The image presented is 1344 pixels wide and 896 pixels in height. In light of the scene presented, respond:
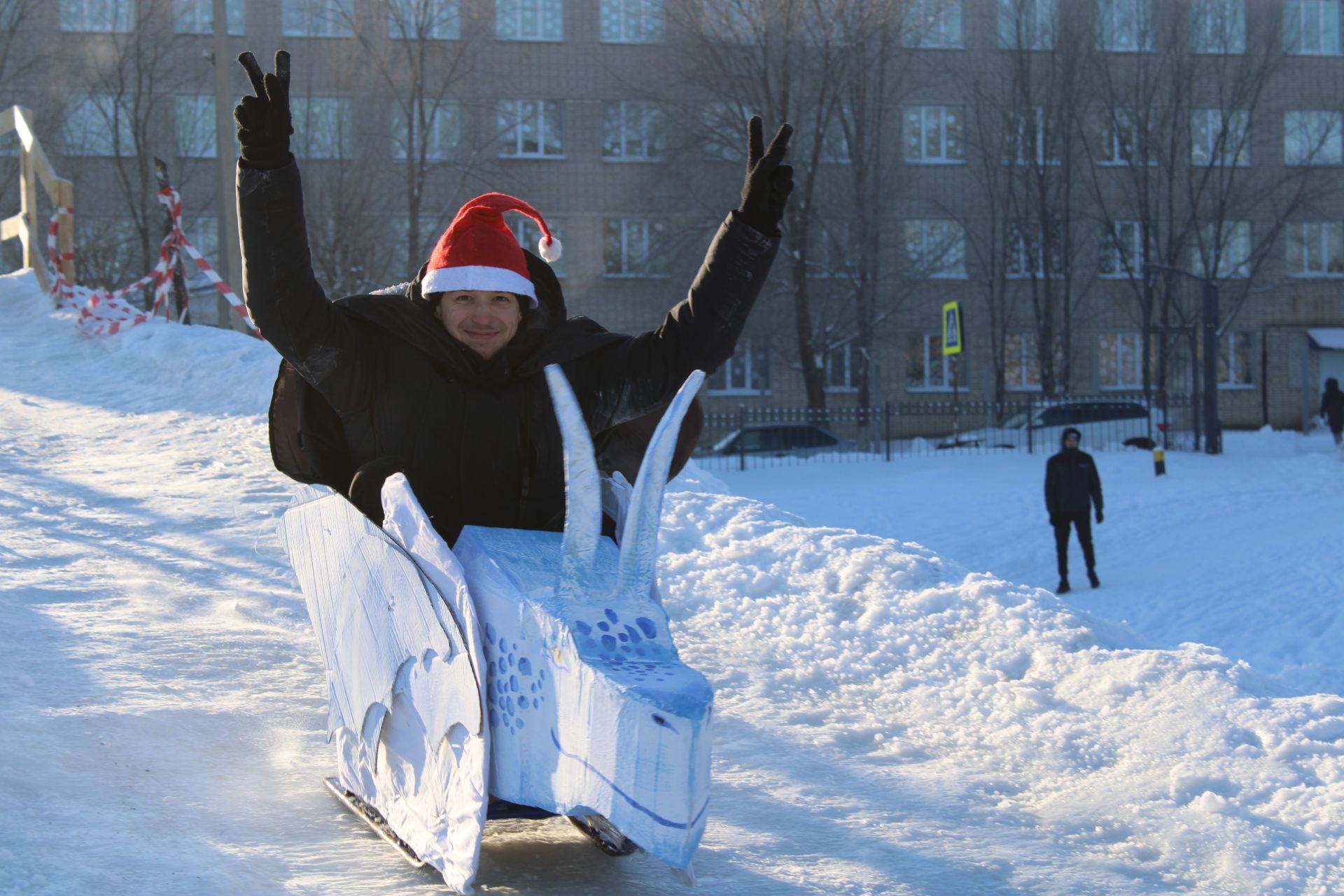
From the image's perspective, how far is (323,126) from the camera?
29.6m

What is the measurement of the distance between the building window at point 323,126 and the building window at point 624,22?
30.5 ft

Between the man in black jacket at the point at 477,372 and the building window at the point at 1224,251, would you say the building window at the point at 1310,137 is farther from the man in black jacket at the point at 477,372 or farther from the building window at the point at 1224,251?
the man in black jacket at the point at 477,372

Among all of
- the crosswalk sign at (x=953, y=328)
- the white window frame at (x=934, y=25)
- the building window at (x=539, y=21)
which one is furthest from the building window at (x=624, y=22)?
the crosswalk sign at (x=953, y=328)

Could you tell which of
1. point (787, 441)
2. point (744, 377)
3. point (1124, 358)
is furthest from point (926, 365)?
point (787, 441)

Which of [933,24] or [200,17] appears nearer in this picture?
[200,17]

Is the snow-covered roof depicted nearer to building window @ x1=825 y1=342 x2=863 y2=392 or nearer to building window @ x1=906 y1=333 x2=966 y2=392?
building window @ x1=906 y1=333 x2=966 y2=392

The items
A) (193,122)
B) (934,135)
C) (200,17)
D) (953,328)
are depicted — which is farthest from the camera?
(934,135)

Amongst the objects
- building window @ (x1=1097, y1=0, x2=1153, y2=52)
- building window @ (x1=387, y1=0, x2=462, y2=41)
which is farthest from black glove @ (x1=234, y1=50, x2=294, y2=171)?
building window @ (x1=1097, y1=0, x2=1153, y2=52)

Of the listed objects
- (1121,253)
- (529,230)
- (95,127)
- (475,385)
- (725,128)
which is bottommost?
(475,385)

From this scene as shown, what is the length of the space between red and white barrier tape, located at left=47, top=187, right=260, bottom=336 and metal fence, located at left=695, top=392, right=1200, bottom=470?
31.0ft

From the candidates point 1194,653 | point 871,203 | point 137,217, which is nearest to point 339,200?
point 137,217

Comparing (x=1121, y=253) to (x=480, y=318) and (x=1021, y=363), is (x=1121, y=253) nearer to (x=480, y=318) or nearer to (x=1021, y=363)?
(x=1021, y=363)

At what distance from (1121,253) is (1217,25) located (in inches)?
234

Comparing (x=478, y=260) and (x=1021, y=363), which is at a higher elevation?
(x=478, y=260)
